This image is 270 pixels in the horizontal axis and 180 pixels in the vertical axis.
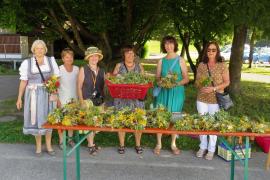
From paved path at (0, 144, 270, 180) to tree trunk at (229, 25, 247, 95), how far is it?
4.64m

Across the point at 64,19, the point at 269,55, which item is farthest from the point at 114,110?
the point at 269,55

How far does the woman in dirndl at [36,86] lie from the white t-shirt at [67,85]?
262 millimetres

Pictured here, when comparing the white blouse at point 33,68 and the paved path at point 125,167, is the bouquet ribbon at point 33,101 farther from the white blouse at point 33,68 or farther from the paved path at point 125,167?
the paved path at point 125,167

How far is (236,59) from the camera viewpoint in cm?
1083

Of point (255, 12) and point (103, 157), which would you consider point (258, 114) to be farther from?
point (103, 157)

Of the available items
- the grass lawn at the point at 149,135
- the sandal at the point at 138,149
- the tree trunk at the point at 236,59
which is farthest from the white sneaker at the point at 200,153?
the tree trunk at the point at 236,59

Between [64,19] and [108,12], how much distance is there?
1302mm

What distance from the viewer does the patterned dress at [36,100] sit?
5887mm

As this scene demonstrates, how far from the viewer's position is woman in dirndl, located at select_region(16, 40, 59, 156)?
231 inches

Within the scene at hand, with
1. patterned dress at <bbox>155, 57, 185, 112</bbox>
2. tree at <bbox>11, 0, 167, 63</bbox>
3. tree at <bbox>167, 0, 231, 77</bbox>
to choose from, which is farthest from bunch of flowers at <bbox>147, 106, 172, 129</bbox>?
tree at <bbox>167, 0, 231, 77</bbox>

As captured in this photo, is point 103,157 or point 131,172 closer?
point 131,172

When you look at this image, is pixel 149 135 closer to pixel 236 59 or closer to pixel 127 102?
pixel 127 102

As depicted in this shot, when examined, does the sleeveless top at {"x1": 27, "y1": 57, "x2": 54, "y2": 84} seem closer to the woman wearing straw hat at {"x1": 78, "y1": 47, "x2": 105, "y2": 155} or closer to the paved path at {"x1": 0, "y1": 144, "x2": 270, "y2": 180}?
the woman wearing straw hat at {"x1": 78, "y1": 47, "x2": 105, "y2": 155}

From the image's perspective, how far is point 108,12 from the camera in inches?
356
